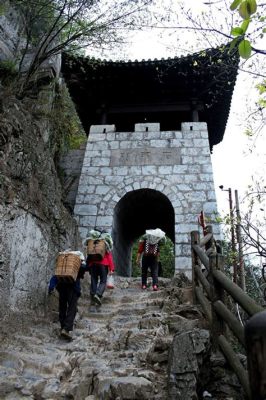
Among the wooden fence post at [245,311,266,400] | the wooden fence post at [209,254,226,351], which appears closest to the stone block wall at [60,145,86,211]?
the wooden fence post at [209,254,226,351]

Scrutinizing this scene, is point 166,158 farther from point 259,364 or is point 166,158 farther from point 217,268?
point 259,364

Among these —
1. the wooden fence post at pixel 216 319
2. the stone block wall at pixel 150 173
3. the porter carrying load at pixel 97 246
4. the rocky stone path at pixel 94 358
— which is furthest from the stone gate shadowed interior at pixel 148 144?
the wooden fence post at pixel 216 319

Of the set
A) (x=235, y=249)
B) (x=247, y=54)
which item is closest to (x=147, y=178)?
(x=235, y=249)

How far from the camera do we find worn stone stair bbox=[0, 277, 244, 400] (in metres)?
2.74

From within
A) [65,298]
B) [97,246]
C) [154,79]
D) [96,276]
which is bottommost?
[65,298]

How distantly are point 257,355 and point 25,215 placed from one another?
4434mm

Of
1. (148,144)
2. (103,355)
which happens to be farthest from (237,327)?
(148,144)

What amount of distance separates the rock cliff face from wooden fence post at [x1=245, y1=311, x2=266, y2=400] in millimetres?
3821

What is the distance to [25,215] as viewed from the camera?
15.8ft

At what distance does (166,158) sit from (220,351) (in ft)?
21.0

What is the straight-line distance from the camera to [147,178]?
8.70 meters

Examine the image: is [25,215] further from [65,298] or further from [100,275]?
[100,275]

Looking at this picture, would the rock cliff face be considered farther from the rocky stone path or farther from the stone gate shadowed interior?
the stone gate shadowed interior

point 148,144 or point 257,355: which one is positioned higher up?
point 148,144
